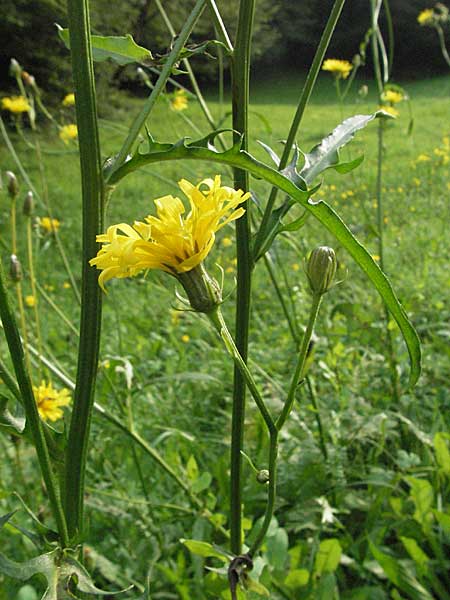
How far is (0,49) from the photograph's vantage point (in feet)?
19.0

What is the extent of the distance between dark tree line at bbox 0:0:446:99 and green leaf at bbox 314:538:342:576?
12.0 ft

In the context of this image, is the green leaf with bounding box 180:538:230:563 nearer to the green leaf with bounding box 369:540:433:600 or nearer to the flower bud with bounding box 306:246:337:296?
the flower bud with bounding box 306:246:337:296

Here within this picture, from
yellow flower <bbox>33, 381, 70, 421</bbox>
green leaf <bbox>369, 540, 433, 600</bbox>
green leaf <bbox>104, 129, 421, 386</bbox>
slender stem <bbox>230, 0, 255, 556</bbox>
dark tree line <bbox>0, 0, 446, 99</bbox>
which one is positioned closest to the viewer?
green leaf <bbox>104, 129, 421, 386</bbox>

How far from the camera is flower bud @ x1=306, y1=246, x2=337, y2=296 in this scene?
0.50 m

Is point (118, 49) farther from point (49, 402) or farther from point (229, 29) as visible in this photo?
point (229, 29)

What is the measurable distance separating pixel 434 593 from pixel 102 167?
0.86 metres

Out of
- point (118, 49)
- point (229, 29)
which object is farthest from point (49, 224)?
point (229, 29)

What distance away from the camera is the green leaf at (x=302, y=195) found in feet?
1.24

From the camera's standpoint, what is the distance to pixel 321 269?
50 centimetres

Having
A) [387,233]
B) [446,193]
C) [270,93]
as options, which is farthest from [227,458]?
[270,93]

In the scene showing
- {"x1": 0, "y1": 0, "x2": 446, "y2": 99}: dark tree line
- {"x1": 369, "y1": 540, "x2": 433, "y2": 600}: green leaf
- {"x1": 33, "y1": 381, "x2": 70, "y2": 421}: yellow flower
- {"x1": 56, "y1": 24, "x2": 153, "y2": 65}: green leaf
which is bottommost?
{"x1": 369, "y1": 540, "x2": 433, "y2": 600}: green leaf

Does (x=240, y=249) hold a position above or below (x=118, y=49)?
below

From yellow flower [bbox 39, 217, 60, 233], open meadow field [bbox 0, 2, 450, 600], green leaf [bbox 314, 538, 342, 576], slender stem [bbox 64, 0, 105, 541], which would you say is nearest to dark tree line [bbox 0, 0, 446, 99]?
yellow flower [bbox 39, 217, 60, 233]

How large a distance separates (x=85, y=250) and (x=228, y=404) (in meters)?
1.15
